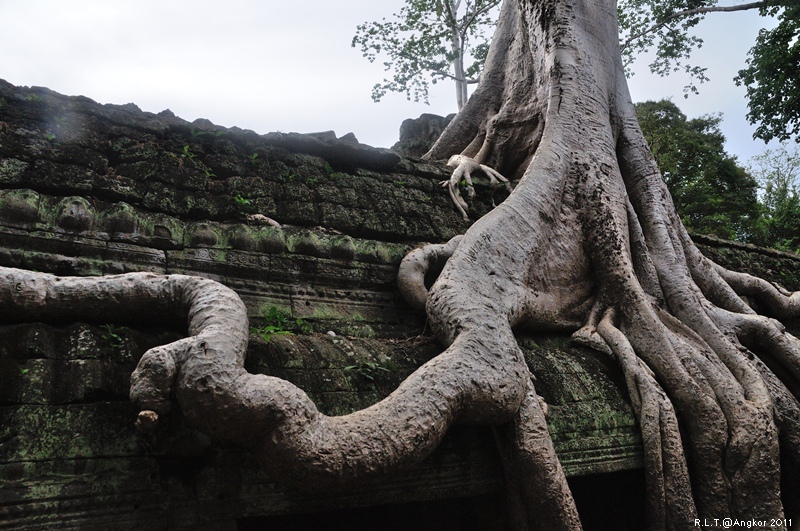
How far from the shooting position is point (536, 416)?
226cm

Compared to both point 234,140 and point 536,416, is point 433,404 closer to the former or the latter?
point 536,416

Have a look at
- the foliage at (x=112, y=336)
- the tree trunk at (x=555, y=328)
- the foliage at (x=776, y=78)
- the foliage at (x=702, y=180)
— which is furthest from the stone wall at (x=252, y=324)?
the foliage at (x=702, y=180)

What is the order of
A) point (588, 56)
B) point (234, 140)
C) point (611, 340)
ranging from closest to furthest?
point (611, 340)
point (234, 140)
point (588, 56)

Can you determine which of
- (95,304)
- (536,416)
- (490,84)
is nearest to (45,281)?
(95,304)

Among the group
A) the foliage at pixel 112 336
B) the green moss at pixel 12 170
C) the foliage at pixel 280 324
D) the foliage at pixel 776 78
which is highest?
the foliage at pixel 776 78

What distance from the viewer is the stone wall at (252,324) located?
1.64 m

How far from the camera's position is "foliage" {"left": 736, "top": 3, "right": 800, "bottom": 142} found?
25.8 ft

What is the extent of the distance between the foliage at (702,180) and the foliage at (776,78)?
4.75 metres

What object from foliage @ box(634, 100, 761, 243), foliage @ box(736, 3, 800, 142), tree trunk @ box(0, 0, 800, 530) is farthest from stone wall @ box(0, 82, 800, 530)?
foliage @ box(634, 100, 761, 243)

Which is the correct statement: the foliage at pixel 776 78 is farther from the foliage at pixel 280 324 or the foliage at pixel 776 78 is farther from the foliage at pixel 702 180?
the foliage at pixel 280 324

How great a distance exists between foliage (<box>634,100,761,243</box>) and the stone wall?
461 inches

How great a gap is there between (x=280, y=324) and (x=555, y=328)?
147 cm

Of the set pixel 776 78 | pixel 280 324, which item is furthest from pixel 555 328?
pixel 776 78

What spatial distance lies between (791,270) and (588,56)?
2772 mm
